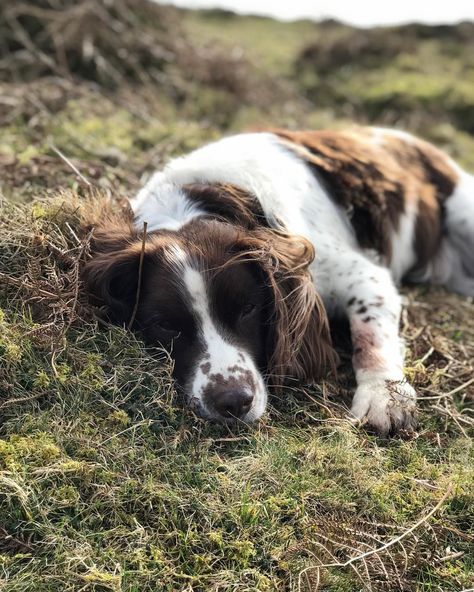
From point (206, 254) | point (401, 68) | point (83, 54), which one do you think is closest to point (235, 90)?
point (83, 54)

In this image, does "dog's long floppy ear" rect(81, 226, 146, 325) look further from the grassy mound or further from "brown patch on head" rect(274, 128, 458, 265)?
"brown patch on head" rect(274, 128, 458, 265)

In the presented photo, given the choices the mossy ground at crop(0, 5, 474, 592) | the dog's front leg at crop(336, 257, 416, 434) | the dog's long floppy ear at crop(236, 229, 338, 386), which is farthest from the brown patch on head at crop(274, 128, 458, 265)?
the dog's long floppy ear at crop(236, 229, 338, 386)

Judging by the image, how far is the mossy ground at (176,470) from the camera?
8.09ft

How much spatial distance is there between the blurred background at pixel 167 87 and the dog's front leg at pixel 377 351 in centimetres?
184

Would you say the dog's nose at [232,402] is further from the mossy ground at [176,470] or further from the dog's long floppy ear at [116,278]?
the dog's long floppy ear at [116,278]

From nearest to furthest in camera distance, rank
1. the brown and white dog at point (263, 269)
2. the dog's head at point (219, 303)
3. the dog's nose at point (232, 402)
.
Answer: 1. the dog's nose at point (232, 402)
2. the dog's head at point (219, 303)
3. the brown and white dog at point (263, 269)

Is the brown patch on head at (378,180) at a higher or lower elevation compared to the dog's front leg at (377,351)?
higher

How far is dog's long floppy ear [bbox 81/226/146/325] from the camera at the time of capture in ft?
11.1

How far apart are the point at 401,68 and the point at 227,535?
12240 millimetres

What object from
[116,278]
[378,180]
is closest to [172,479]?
[116,278]

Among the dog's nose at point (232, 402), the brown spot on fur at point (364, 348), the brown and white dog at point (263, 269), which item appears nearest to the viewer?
the dog's nose at point (232, 402)

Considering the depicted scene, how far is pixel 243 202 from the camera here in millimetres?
3779

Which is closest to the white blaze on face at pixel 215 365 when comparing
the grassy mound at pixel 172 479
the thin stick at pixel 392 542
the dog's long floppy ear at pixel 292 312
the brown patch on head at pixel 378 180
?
the grassy mound at pixel 172 479

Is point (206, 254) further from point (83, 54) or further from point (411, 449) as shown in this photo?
point (83, 54)
